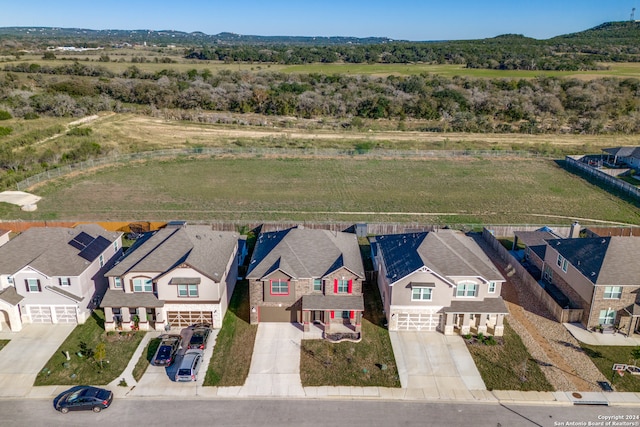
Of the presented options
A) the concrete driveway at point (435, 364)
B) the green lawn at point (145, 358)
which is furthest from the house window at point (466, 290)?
the green lawn at point (145, 358)

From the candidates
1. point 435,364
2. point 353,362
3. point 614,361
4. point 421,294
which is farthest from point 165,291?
point 614,361

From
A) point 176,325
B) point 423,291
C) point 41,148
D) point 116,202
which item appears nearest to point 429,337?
point 423,291

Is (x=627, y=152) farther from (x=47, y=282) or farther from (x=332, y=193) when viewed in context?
(x=47, y=282)

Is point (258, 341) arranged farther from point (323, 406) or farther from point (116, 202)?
point (116, 202)

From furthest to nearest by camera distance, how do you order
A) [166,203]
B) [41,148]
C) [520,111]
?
[520,111] < [41,148] < [166,203]

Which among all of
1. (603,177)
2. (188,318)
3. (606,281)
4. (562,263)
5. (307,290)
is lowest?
(188,318)
